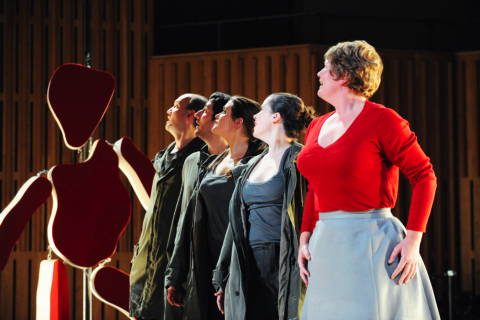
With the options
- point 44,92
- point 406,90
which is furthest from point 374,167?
point 44,92

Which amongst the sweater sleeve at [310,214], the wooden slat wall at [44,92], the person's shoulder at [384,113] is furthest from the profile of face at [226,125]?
the wooden slat wall at [44,92]

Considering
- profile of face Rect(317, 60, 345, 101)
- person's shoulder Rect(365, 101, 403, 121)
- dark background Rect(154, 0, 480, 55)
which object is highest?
dark background Rect(154, 0, 480, 55)

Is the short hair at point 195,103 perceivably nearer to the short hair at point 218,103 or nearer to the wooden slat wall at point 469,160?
the short hair at point 218,103

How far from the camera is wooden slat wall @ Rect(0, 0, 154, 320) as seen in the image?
343 inches

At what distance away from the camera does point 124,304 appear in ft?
15.0

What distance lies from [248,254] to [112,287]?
5.44 ft

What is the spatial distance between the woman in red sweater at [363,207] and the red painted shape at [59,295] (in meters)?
2.15

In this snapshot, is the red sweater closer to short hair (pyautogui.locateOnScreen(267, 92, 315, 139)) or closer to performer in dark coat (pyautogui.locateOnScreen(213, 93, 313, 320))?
performer in dark coat (pyautogui.locateOnScreen(213, 93, 313, 320))

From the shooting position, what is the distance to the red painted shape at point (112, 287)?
4.52m

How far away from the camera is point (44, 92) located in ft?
29.3

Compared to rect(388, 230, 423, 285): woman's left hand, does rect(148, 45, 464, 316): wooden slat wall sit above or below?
above

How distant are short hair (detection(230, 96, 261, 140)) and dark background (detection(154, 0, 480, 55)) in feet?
15.7

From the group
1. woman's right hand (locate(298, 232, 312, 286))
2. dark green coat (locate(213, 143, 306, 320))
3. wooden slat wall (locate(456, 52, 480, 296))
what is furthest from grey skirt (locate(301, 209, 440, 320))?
wooden slat wall (locate(456, 52, 480, 296))

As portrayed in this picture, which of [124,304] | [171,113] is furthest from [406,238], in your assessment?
[124,304]
